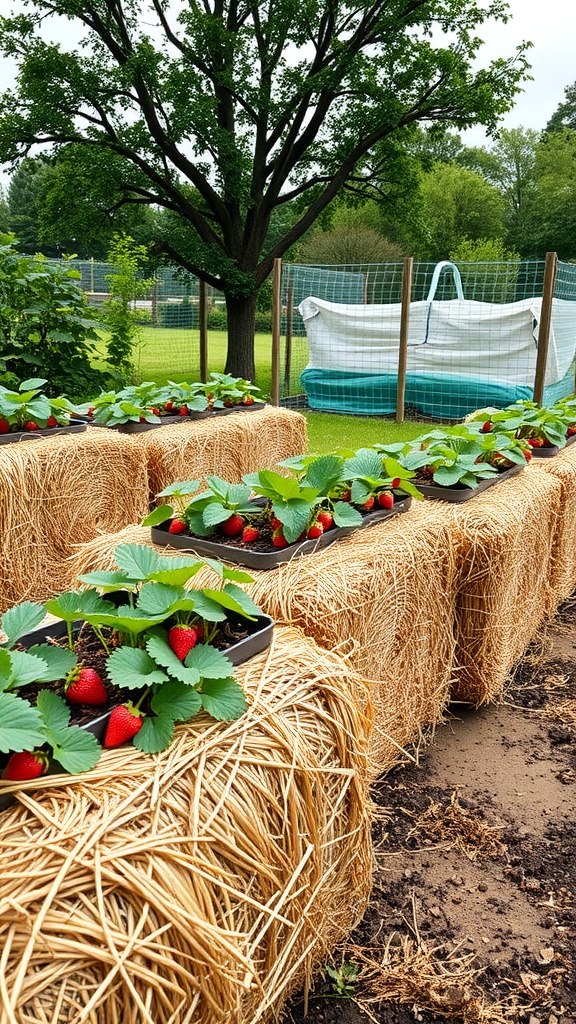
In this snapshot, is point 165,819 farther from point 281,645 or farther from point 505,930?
point 505,930

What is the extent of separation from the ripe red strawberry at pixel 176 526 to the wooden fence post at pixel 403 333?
687cm

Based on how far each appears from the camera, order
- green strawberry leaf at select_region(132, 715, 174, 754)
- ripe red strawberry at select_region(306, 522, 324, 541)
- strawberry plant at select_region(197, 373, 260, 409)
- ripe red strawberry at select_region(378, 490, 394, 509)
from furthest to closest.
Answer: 1. strawberry plant at select_region(197, 373, 260, 409)
2. ripe red strawberry at select_region(378, 490, 394, 509)
3. ripe red strawberry at select_region(306, 522, 324, 541)
4. green strawberry leaf at select_region(132, 715, 174, 754)

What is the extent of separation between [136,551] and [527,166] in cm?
4195

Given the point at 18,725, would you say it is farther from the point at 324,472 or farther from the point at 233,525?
the point at 324,472

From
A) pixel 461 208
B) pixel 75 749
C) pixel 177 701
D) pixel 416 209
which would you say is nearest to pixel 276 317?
pixel 416 209

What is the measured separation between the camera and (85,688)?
1.16m

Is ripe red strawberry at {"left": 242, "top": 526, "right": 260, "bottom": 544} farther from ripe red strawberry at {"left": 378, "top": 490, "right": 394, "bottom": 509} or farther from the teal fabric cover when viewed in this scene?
the teal fabric cover

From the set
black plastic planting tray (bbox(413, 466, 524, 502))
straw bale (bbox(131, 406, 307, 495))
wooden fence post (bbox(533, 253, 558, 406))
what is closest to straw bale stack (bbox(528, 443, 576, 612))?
black plastic planting tray (bbox(413, 466, 524, 502))

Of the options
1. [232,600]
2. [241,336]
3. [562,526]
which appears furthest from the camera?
[241,336]

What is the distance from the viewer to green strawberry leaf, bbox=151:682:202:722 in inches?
44.4

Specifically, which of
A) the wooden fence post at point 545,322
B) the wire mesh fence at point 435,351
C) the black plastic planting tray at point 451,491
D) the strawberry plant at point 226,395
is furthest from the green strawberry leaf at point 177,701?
the wire mesh fence at point 435,351

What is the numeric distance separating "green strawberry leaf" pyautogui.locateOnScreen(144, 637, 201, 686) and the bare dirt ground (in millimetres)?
753

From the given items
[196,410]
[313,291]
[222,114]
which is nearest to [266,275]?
[313,291]

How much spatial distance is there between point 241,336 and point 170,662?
10152mm
